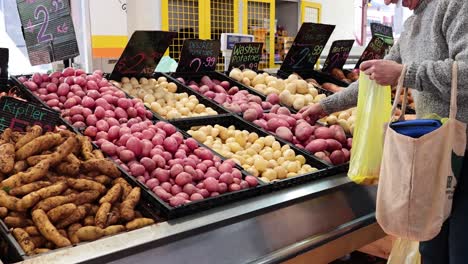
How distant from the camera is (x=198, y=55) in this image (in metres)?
3.18

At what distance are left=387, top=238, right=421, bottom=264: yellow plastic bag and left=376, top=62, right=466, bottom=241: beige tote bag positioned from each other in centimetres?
56

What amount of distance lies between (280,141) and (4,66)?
1.49 meters

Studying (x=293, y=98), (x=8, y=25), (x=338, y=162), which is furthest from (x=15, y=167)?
(x=8, y=25)

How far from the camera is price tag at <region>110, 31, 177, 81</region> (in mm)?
2799

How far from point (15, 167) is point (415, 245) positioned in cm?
185

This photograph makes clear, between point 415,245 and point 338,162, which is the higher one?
point 338,162

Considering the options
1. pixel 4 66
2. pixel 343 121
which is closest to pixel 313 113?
pixel 343 121

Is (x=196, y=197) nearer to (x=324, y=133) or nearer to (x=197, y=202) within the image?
(x=197, y=202)

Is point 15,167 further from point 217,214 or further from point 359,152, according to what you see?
point 359,152

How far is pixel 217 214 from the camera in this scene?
1.68 m

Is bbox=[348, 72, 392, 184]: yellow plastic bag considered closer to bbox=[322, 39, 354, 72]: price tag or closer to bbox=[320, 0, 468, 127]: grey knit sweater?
bbox=[320, 0, 468, 127]: grey knit sweater

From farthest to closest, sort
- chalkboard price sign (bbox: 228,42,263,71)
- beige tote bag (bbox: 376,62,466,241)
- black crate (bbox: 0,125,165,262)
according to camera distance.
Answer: chalkboard price sign (bbox: 228,42,263,71) → beige tote bag (bbox: 376,62,466,241) → black crate (bbox: 0,125,165,262)

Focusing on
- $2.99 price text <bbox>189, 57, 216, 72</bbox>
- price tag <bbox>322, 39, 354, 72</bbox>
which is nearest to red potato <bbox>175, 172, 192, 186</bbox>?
$2.99 price text <bbox>189, 57, 216, 72</bbox>

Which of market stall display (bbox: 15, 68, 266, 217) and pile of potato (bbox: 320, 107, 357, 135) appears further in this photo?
pile of potato (bbox: 320, 107, 357, 135)
